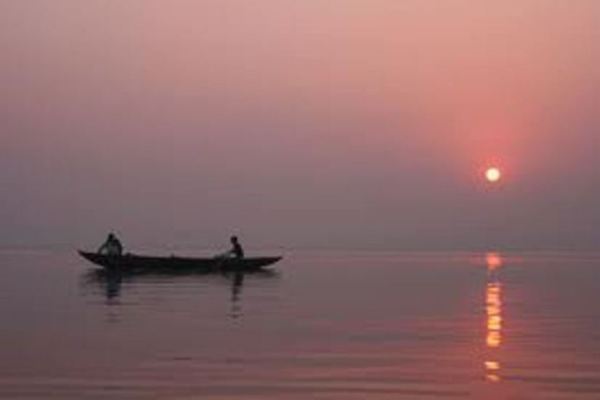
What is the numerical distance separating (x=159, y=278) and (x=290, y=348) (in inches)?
1710

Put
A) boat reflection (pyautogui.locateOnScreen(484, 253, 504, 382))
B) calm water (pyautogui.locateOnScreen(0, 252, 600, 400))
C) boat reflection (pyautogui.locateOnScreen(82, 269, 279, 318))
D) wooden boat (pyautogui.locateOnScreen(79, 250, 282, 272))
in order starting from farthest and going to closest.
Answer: wooden boat (pyautogui.locateOnScreen(79, 250, 282, 272)) → boat reflection (pyautogui.locateOnScreen(82, 269, 279, 318)) → boat reflection (pyautogui.locateOnScreen(484, 253, 504, 382)) → calm water (pyautogui.locateOnScreen(0, 252, 600, 400))

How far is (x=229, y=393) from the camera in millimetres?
19422

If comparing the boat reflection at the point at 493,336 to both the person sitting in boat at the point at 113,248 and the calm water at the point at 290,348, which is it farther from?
the person sitting in boat at the point at 113,248

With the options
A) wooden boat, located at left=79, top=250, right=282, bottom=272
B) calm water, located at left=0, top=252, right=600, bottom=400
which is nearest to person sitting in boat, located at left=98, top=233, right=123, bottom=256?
wooden boat, located at left=79, top=250, right=282, bottom=272

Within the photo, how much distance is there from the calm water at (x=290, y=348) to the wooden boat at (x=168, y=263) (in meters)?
20.4

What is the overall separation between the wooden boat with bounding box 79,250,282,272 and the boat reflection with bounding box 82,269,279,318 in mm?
412

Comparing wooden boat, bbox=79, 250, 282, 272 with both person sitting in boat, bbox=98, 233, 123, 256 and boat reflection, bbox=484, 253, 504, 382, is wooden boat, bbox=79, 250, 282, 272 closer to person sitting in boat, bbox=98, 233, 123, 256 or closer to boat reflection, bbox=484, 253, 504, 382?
person sitting in boat, bbox=98, 233, 123, 256

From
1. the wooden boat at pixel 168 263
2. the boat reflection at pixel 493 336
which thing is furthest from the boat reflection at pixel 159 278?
the boat reflection at pixel 493 336

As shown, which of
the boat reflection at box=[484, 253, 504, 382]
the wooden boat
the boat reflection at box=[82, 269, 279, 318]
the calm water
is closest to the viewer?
the calm water

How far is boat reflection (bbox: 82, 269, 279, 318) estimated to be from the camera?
53.2 m

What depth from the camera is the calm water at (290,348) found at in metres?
20.2

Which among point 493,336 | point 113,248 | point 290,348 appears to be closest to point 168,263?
point 113,248

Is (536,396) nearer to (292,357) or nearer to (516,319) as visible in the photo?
(292,357)

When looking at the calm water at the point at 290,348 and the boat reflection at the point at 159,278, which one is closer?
the calm water at the point at 290,348
